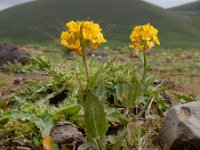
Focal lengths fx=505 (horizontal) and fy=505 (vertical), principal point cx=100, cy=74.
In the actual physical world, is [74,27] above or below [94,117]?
above

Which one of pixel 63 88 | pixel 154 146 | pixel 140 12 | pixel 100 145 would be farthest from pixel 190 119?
pixel 140 12

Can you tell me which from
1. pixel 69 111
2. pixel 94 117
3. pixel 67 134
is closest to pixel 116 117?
pixel 69 111

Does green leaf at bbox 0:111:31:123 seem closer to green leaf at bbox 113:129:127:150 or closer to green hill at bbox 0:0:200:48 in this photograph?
green leaf at bbox 113:129:127:150

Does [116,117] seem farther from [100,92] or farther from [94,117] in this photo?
[94,117]

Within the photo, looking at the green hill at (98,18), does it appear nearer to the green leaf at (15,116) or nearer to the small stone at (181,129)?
the small stone at (181,129)

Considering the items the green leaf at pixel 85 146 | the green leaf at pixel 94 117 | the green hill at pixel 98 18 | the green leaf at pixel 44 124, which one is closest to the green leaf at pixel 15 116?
the green leaf at pixel 44 124

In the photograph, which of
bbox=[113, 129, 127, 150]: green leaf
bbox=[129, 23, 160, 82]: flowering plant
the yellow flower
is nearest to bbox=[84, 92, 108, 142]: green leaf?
bbox=[113, 129, 127, 150]: green leaf
